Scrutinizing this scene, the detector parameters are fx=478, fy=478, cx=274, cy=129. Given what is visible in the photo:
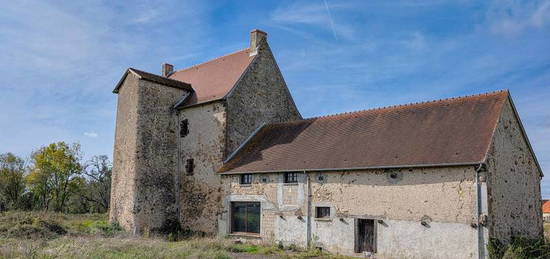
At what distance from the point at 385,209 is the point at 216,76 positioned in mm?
13523

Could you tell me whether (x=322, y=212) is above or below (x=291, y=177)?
below

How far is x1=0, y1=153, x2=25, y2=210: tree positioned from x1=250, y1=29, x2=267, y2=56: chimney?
1245 inches

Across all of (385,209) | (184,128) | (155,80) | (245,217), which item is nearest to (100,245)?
(245,217)

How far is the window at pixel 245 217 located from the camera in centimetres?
2167

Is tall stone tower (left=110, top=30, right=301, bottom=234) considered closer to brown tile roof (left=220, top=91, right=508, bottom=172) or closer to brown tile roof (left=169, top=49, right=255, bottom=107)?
brown tile roof (left=169, top=49, right=255, bottom=107)

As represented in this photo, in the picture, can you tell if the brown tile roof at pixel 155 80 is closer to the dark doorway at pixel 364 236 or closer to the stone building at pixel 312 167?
Result: the stone building at pixel 312 167

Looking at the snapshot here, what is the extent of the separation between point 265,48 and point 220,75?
296 cm

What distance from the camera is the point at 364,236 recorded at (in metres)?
18.1

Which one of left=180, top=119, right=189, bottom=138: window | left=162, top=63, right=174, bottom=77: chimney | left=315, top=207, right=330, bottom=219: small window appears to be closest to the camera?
left=315, top=207, right=330, bottom=219: small window

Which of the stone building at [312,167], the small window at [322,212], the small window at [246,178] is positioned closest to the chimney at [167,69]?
the stone building at [312,167]

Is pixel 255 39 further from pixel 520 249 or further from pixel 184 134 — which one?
pixel 520 249

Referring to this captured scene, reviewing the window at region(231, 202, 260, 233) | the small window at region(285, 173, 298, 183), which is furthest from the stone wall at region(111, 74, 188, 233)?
the small window at region(285, 173, 298, 183)

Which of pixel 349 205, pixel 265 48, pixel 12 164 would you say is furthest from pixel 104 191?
pixel 349 205

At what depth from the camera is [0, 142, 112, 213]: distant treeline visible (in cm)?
4350
